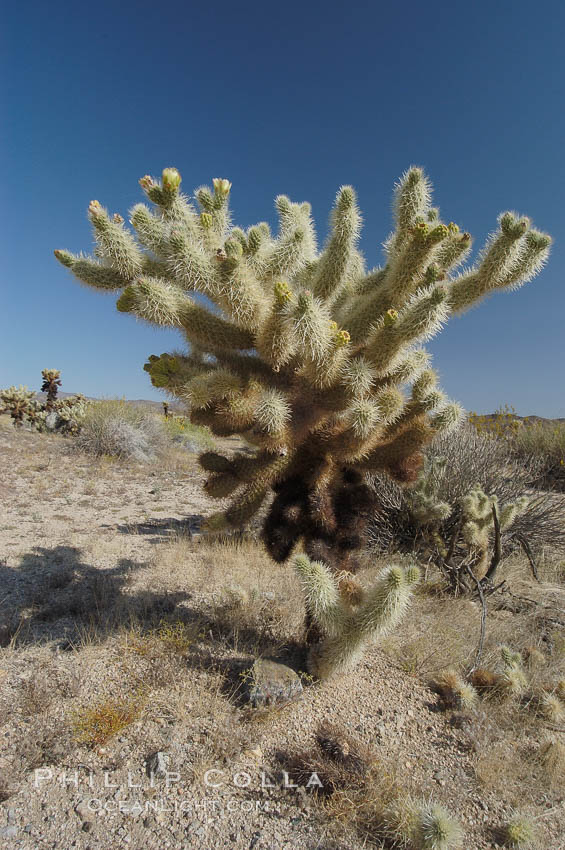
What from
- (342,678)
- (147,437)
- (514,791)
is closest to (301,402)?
(342,678)

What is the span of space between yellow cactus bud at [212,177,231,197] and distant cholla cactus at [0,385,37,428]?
15.2m

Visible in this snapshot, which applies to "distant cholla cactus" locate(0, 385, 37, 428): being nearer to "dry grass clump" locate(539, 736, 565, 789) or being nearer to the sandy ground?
the sandy ground

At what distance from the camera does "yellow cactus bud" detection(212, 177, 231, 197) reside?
3.13 meters

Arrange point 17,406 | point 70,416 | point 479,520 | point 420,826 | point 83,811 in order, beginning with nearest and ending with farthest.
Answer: point 420,826 → point 83,811 → point 479,520 → point 70,416 → point 17,406

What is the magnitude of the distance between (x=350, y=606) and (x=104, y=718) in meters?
1.60

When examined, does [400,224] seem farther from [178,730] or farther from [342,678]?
[178,730]

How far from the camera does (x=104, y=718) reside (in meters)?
2.50

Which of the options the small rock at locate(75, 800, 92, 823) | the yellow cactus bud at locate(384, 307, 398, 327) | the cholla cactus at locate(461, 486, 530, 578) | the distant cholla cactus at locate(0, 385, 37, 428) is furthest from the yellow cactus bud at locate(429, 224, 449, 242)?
the distant cholla cactus at locate(0, 385, 37, 428)

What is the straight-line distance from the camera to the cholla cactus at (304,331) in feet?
Result: 7.87

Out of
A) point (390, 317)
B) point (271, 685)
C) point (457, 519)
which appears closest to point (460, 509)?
point (457, 519)

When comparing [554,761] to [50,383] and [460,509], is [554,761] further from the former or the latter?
[50,383]

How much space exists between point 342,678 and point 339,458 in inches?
63.2

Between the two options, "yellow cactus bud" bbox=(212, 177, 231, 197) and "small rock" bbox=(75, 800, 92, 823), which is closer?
"small rock" bbox=(75, 800, 92, 823)

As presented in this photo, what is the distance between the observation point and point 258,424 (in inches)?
98.3
